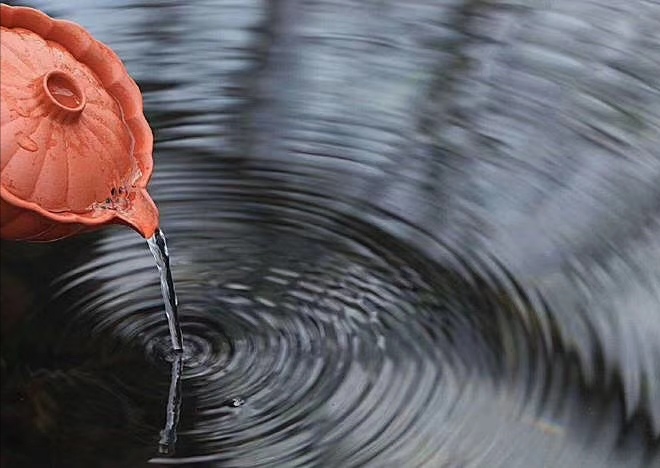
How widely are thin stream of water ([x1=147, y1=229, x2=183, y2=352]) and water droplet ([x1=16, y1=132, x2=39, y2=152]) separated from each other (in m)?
0.43

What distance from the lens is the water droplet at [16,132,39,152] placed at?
148 cm

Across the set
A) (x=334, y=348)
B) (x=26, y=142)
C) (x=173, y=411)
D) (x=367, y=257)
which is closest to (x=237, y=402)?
(x=173, y=411)

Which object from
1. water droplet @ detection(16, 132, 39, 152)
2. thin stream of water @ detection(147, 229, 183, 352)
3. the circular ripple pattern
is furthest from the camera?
thin stream of water @ detection(147, 229, 183, 352)

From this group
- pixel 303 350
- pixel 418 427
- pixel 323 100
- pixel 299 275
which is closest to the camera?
pixel 418 427

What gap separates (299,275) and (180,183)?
394 mm

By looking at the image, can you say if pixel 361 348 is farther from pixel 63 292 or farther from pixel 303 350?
pixel 63 292

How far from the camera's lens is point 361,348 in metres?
1.98

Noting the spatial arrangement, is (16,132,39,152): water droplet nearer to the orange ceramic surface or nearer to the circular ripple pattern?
the orange ceramic surface

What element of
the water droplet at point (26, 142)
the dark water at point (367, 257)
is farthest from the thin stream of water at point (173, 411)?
the water droplet at point (26, 142)

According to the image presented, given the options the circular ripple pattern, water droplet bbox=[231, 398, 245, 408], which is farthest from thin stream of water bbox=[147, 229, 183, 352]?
water droplet bbox=[231, 398, 245, 408]

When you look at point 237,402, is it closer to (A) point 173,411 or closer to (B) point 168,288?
(A) point 173,411

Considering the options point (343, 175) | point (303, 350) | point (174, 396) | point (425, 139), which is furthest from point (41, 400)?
point (425, 139)

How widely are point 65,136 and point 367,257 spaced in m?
0.81

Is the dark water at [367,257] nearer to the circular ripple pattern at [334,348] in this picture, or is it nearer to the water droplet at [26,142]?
the circular ripple pattern at [334,348]
